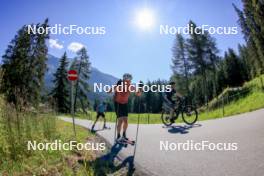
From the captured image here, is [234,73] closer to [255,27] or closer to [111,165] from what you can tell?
[255,27]

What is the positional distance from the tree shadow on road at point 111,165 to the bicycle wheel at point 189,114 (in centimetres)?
789

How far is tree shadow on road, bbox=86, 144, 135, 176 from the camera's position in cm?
586

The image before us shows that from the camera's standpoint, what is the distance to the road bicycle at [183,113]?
14953mm

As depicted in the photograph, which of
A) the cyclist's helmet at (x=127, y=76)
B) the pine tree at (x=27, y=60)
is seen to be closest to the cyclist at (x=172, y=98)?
the cyclist's helmet at (x=127, y=76)

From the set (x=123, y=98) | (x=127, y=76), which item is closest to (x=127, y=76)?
(x=127, y=76)

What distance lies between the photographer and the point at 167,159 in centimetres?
687

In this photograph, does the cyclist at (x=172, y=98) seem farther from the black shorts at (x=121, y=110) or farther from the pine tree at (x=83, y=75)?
the pine tree at (x=83, y=75)

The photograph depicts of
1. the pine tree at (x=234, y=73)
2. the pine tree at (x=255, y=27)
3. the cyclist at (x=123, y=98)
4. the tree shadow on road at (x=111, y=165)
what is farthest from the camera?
the pine tree at (x=234, y=73)

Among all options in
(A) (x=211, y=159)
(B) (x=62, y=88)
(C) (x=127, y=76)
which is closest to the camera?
(A) (x=211, y=159)

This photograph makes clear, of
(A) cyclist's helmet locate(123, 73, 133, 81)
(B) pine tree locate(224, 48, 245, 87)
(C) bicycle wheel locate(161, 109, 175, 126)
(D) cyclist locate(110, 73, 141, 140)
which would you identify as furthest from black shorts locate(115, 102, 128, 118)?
(B) pine tree locate(224, 48, 245, 87)

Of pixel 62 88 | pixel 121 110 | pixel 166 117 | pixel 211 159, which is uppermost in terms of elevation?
pixel 62 88

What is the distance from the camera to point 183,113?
594 inches

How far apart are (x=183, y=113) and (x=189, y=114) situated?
0.29m

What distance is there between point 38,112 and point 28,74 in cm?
3552
